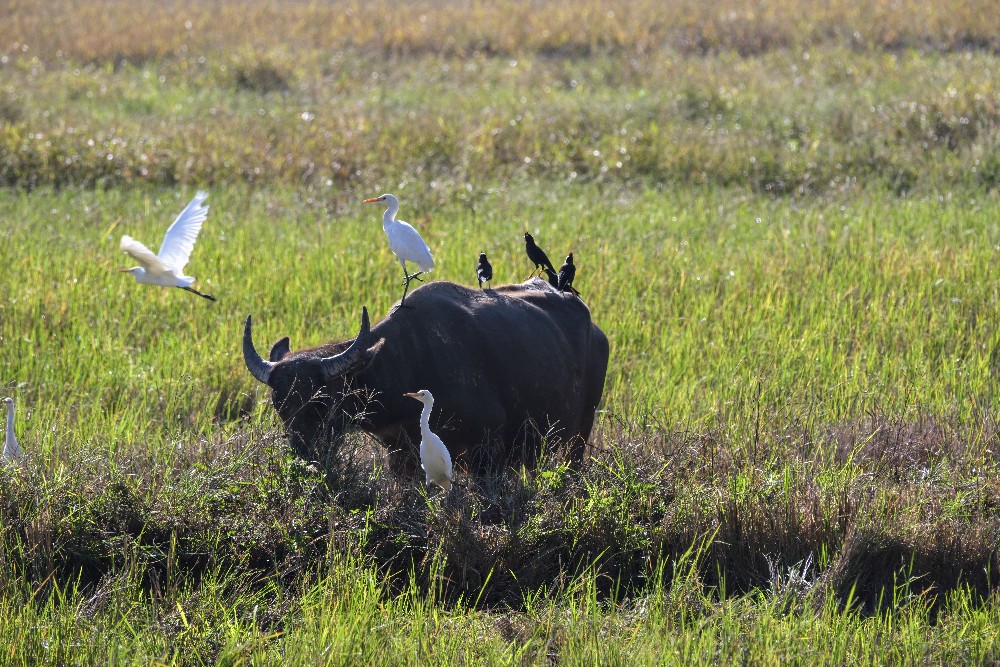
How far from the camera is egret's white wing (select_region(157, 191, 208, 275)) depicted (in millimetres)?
5445

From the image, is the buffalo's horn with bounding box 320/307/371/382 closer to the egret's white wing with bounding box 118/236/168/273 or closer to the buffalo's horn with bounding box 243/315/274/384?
the buffalo's horn with bounding box 243/315/274/384

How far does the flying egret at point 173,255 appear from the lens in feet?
17.2

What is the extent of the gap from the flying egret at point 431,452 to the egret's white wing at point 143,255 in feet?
4.22

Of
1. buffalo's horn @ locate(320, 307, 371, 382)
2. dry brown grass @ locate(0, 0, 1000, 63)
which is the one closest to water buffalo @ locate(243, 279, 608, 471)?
buffalo's horn @ locate(320, 307, 371, 382)

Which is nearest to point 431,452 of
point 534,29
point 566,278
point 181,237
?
point 181,237

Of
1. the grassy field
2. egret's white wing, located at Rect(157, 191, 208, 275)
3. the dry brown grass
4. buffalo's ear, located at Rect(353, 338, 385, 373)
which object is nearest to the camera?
the grassy field

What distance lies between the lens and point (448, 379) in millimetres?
5352

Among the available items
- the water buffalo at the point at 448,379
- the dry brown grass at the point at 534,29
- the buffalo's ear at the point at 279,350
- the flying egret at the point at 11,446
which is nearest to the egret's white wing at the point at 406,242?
the water buffalo at the point at 448,379

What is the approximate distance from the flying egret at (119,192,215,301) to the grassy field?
2.48ft

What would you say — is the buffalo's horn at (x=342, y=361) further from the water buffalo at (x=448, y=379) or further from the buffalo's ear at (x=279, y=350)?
the buffalo's ear at (x=279, y=350)

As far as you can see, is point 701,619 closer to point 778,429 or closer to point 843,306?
point 778,429

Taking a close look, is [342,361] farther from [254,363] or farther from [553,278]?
[553,278]

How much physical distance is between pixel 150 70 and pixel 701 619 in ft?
50.2

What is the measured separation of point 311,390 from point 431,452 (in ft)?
1.77
